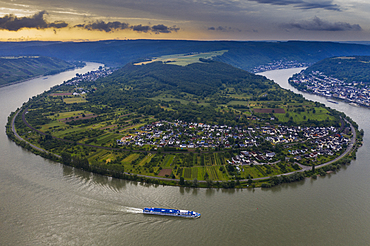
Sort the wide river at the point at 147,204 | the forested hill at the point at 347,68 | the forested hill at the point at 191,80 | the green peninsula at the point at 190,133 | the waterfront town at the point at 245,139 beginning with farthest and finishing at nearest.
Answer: the forested hill at the point at 347,68 → the forested hill at the point at 191,80 → the waterfront town at the point at 245,139 → the green peninsula at the point at 190,133 → the wide river at the point at 147,204

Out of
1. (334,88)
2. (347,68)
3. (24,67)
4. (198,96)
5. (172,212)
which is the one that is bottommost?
(172,212)

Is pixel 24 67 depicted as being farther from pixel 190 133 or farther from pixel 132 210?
pixel 132 210

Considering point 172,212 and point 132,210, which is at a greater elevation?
point 172,212

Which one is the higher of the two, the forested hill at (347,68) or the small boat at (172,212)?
the forested hill at (347,68)

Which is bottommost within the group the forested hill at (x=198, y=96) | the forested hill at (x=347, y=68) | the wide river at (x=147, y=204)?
the wide river at (x=147, y=204)

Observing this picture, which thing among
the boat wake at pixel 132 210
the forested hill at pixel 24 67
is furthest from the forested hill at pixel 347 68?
the forested hill at pixel 24 67

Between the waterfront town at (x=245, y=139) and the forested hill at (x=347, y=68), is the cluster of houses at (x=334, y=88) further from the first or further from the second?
the waterfront town at (x=245, y=139)

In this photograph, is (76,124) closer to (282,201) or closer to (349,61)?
(282,201)

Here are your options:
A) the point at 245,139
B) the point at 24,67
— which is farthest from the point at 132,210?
the point at 24,67

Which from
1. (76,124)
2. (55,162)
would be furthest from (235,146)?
(76,124)
